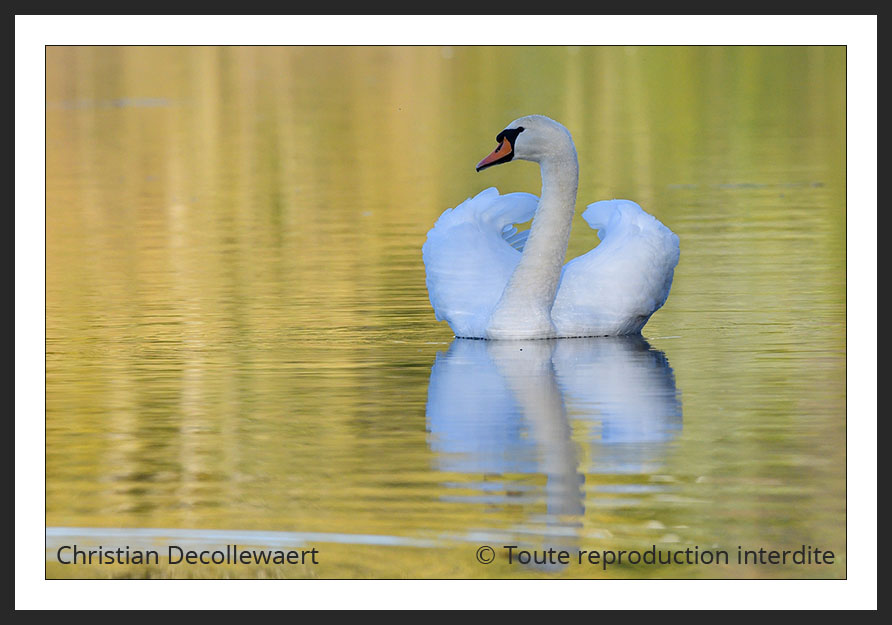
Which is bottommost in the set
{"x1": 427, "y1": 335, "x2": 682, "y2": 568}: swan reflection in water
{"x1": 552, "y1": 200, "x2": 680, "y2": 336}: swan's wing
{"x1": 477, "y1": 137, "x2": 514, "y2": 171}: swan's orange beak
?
{"x1": 427, "y1": 335, "x2": 682, "y2": 568}: swan reflection in water

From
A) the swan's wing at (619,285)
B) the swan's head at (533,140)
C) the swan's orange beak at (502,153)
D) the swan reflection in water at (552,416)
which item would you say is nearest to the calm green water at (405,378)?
the swan reflection in water at (552,416)

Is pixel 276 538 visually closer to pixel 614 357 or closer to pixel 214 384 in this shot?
pixel 214 384

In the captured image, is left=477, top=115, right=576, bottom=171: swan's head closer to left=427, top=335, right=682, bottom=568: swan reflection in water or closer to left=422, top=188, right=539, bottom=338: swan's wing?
left=422, top=188, right=539, bottom=338: swan's wing

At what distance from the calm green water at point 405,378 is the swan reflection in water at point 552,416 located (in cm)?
3

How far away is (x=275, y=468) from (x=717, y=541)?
251 centimetres

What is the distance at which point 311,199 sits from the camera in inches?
899

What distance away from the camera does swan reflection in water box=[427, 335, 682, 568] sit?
9.16 meters

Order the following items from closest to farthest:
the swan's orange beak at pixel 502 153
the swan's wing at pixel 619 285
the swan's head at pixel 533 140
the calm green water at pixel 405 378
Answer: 1. the calm green water at pixel 405 378
2. the swan's wing at pixel 619 285
3. the swan's orange beak at pixel 502 153
4. the swan's head at pixel 533 140

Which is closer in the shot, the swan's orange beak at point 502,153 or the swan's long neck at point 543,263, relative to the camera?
the swan's long neck at point 543,263

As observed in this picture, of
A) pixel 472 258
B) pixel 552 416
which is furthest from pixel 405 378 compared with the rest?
pixel 472 258

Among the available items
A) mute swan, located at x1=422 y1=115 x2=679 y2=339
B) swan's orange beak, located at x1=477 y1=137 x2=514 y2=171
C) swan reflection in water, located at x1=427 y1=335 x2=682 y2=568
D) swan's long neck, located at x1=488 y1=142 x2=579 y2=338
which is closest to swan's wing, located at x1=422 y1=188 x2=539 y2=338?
mute swan, located at x1=422 y1=115 x2=679 y2=339

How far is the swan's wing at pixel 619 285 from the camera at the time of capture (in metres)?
13.4

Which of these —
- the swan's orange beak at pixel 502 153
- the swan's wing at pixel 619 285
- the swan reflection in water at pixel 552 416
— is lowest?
the swan reflection in water at pixel 552 416

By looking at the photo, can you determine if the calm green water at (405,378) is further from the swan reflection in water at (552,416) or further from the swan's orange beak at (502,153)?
the swan's orange beak at (502,153)
